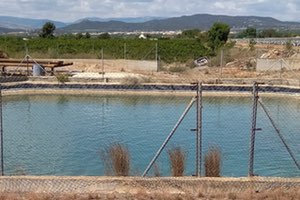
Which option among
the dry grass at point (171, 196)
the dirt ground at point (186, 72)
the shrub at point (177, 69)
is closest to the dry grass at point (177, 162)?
the dry grass at point (171, 196)

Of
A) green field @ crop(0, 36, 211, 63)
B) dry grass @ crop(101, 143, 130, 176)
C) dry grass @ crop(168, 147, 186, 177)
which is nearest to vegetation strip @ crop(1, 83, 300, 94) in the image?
green field @ crop(0, 36, 211, 63)

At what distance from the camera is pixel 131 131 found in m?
14.8

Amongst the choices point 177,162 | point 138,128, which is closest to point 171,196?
point 177,162

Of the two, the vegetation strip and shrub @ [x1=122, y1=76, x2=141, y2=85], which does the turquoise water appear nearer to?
the vegetation strip

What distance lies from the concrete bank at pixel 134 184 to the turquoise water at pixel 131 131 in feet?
7.12

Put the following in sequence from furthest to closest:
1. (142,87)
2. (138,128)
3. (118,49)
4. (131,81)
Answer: (118,49), (131,81), (142,87), (138,128)

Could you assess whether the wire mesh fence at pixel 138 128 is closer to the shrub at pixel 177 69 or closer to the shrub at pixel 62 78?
the shrub at pixel 62 78

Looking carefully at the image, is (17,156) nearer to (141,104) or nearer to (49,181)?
(49,181)

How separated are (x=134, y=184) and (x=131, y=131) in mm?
7321

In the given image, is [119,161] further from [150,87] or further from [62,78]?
[62,78]

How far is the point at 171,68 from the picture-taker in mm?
28781

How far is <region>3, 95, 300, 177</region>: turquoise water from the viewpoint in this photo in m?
11.1

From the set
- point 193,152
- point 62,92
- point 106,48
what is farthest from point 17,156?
point 106,48

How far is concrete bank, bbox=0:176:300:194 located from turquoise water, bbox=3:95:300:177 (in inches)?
85.4
